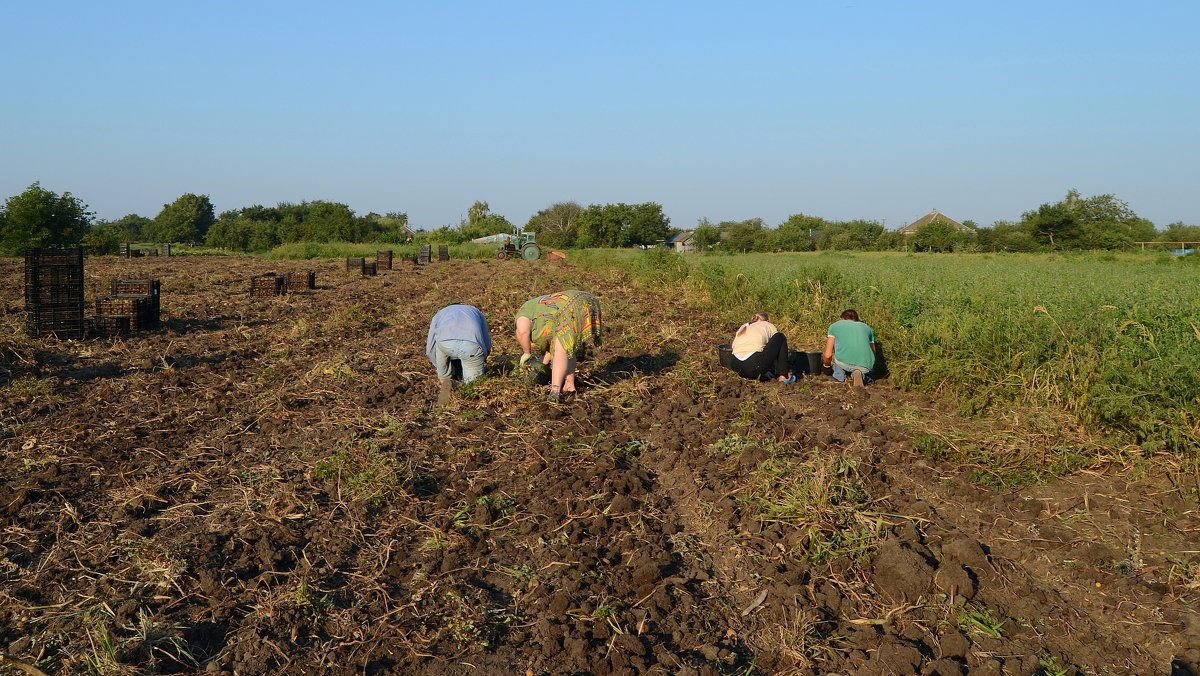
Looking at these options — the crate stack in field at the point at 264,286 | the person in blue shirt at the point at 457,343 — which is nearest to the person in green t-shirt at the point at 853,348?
the person in blue shirt at the point at 457,343

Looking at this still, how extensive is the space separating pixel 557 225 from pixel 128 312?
8382 centimetres

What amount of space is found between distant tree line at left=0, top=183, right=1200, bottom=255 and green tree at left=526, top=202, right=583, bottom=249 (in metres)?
0.15

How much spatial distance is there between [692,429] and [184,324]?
9.45 metres

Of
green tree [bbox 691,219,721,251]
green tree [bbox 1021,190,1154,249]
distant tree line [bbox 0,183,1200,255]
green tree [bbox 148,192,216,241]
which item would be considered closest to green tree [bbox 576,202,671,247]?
distant tree line [bbox 0,183,1200,255]

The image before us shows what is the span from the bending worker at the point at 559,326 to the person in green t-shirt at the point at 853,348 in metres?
2.77

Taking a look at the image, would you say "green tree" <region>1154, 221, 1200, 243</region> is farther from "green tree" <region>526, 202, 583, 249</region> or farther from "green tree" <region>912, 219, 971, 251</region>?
"green tree" <region>526, 202, 583, 249</region>

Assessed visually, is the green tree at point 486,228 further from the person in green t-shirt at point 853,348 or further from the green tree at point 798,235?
the person in green t-shirt at point 853,348

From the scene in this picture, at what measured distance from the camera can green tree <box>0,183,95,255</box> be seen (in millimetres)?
34094

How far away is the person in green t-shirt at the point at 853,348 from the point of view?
8.45 metres

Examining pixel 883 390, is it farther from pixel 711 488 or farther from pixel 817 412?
pixel 711 488

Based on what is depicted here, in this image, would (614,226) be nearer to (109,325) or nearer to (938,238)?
(938,238)

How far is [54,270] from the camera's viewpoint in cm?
1041

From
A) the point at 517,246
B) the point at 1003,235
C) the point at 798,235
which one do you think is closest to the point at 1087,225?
the point at 1003,235

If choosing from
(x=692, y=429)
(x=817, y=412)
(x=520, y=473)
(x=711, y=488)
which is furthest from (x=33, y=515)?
(x=817, y=412)
